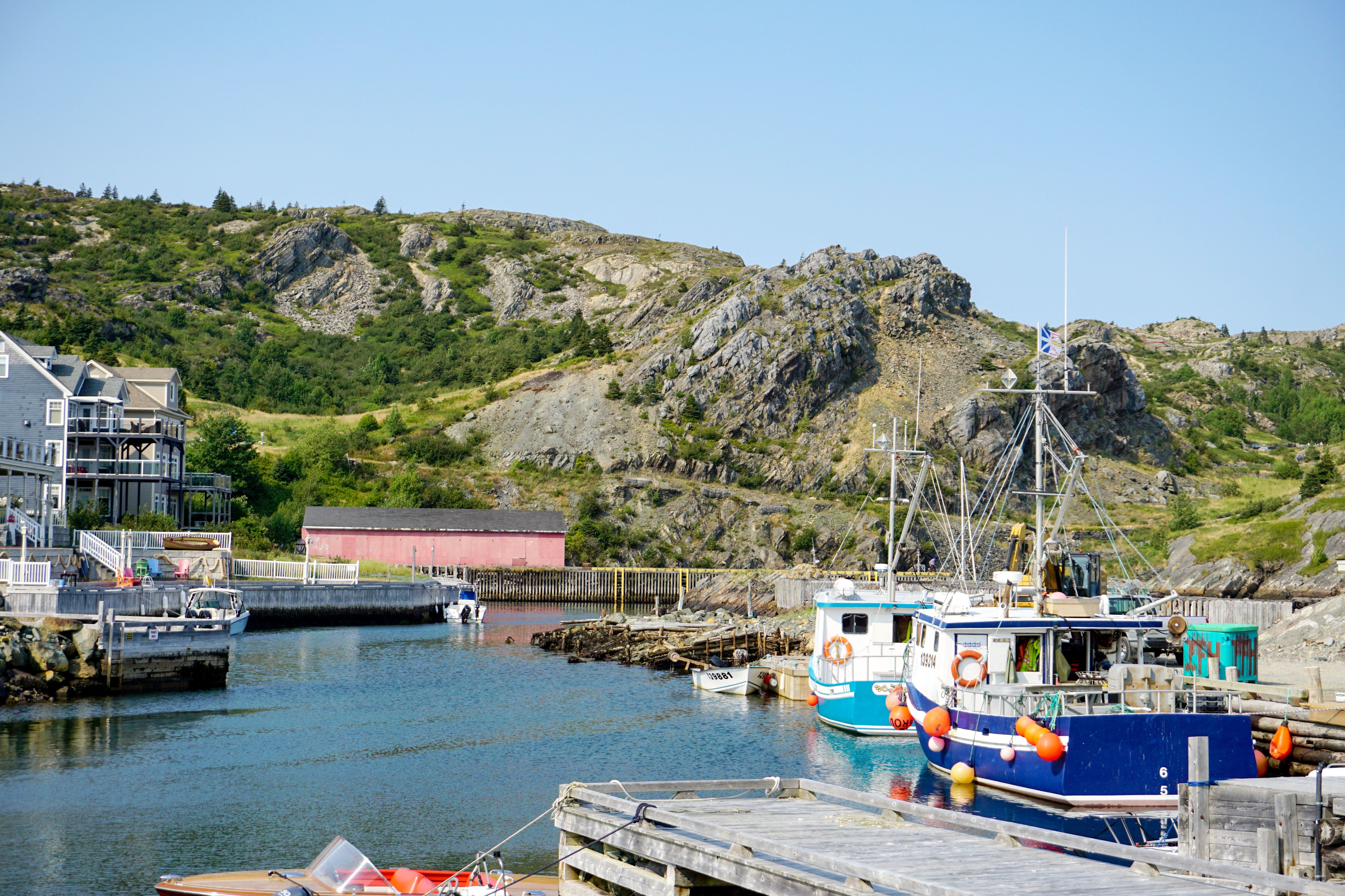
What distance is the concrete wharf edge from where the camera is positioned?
409 inches

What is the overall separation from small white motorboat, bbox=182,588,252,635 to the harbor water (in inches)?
112

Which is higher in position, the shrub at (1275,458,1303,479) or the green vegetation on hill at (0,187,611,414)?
the green vegetation on hill at (0,187,611,414)

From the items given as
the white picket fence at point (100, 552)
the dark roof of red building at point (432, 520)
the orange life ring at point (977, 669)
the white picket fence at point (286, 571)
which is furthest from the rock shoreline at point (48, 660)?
the dark roof of red building at point (432, 520)

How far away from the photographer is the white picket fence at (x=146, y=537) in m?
63.8

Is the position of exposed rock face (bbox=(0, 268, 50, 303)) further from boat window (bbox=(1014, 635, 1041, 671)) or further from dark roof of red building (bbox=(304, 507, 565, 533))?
boat window (bbox=(1014, 635, 1041, 671))

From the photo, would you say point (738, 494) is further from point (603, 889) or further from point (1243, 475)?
point (603, 889)

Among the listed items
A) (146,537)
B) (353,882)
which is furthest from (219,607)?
(353,882)

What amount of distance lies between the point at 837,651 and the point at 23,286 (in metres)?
152

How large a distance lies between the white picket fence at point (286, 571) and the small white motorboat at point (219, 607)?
30.7ft

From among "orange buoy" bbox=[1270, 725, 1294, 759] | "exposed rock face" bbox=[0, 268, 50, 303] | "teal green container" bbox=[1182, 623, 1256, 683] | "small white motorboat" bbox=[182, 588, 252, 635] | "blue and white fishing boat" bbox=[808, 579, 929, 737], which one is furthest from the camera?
"exposed rock face" bbox=[0, 268, 50, 303]

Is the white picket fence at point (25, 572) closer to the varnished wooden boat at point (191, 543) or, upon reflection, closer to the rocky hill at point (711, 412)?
the varnished wooden boat at point (191, 543)

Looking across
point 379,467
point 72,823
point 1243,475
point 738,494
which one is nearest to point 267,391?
point 379,467

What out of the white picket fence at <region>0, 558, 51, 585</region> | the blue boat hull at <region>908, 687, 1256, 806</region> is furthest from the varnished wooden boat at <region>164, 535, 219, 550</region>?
the blue boat hull at <region>908, 687, 1256, 806</region>

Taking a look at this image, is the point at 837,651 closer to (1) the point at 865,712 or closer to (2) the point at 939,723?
(1) the point at 865,712
